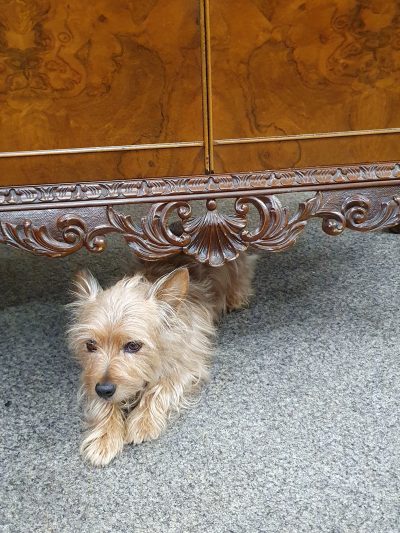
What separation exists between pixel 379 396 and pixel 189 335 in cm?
47

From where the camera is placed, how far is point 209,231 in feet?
4.32

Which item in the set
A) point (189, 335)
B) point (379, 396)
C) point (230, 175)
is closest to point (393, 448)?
point (379, 396)

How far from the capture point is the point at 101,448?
4.16 ft

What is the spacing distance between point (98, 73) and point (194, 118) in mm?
209

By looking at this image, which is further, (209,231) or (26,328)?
(26,328)

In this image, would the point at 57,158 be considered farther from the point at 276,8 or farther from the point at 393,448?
the point at 393,448

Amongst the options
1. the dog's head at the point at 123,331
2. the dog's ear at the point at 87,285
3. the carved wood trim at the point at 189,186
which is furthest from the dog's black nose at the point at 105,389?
the carved wood trim at the point at 189,186

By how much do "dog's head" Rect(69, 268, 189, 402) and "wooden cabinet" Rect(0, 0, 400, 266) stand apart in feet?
0.34

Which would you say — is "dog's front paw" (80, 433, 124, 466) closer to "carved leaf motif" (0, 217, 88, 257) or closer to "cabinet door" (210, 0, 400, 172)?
"carved leaf motif" (0, 217, 88, 257)

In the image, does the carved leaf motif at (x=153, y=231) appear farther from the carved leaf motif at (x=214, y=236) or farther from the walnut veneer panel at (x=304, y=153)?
the walnut veneer panel at (x=304, y=153)

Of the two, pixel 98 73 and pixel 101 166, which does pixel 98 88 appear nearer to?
pixel 98 73

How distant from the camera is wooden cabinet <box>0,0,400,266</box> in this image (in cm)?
117

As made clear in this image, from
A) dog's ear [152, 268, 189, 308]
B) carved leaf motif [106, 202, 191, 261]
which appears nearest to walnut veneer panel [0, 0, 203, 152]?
carved leaf motif [106, 202, 191, 261]

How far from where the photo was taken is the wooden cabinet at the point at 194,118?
1166 mm
